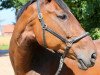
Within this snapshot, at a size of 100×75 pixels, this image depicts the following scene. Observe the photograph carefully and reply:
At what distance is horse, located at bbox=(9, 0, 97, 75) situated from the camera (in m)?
3.57

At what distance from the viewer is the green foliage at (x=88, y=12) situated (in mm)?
7160

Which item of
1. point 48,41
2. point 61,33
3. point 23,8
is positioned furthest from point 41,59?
point 23,8

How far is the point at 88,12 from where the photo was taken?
7191 millimetres

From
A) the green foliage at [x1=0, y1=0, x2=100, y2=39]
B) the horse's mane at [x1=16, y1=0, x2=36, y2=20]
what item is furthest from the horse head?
the green foliage at [x1=0, y1=0, x2=100, y2=39]

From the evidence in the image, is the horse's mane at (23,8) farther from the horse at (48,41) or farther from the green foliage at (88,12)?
the green foliage at (88,12)

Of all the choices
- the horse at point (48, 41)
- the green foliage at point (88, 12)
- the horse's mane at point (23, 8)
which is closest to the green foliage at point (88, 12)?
the green foliage at point (88, 12)

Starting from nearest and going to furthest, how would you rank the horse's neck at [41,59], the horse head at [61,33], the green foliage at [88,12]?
1. the horse head at [61,33]
2. the horse's neck at [41,59]
3. the green foliage at [88,12]

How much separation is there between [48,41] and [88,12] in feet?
12.1

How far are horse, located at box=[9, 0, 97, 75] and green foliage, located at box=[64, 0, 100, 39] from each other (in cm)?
331

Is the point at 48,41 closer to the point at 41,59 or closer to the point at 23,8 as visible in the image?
the point at 41,59

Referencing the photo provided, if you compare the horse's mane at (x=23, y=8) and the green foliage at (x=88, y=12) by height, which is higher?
the horse's mane at (x=23, y=8)

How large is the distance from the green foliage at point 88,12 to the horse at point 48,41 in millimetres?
3311

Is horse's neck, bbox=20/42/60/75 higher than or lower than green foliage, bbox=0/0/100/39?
higher

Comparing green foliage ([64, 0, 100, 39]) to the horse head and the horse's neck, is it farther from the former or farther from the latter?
the horse head
